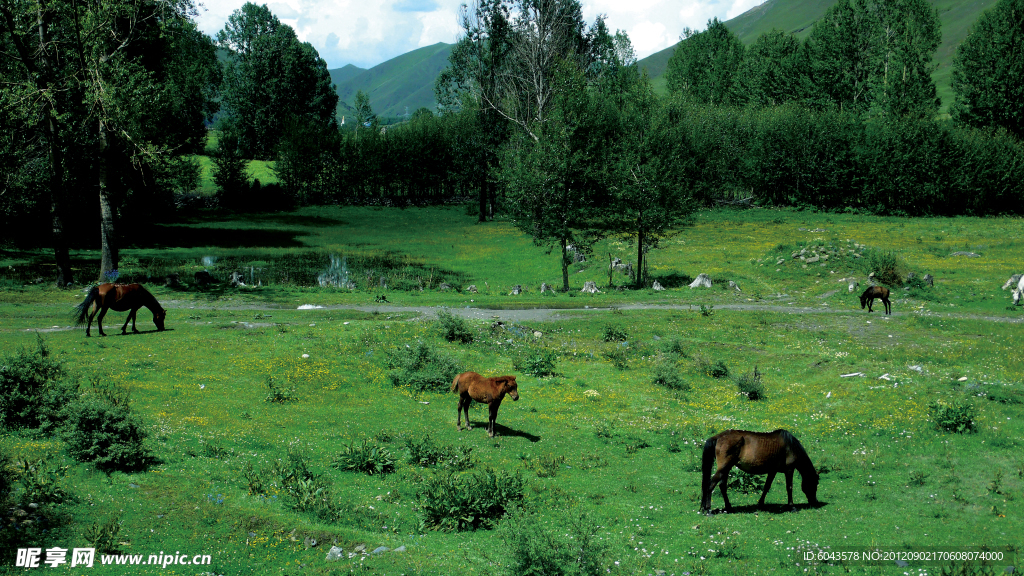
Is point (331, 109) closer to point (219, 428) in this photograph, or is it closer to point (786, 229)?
point (786, 229)

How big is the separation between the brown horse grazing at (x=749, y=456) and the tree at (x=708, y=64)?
123m

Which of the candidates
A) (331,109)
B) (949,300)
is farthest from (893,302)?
(331,109)

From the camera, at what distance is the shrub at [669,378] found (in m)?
23.7

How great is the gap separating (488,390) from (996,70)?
11184cm

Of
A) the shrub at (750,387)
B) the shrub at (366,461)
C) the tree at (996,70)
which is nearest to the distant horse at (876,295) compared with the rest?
the shrub at (750,387)

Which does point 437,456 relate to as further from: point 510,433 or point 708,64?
point 708,64

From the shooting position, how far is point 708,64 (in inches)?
5374

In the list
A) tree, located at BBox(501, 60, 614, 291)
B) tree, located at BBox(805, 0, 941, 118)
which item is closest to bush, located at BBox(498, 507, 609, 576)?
tree, located at BBox(501, 60, 614, 291)

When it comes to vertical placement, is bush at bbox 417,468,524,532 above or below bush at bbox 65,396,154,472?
below

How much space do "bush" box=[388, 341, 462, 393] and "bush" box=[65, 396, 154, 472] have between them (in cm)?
950

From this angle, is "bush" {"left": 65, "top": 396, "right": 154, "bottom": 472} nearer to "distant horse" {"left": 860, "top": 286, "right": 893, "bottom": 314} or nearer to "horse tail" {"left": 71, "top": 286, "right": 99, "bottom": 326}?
"horse tail" {"left": 71, "top": 286, "right": 99, "bottom": 326}

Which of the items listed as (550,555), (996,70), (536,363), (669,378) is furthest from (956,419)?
(996,70)

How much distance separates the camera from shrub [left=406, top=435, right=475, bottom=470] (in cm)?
1468

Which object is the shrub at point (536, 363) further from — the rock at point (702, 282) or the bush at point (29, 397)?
the rock at point (702, 282)
